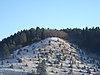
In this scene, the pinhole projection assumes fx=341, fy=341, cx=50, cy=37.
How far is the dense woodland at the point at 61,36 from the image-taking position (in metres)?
131

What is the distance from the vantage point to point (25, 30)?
144000 mm

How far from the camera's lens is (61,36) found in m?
139

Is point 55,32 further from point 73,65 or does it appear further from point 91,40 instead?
point 73,65

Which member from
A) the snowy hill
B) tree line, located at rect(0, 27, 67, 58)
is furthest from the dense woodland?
the snowy hill

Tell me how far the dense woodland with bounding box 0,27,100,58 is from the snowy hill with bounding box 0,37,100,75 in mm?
6223

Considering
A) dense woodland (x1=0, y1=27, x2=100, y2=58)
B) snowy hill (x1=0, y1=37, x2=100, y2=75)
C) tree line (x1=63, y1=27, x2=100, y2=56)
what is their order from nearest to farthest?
snowy hill (x1=0, y1=37, x2=100, y2=75), dense woodland (x1=0, y1=27, x2=100, y2=58), tree line (x1=63, y1=27, x2=100, y2=56)

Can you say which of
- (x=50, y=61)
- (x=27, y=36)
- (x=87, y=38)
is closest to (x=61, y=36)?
(x=87, y=38)

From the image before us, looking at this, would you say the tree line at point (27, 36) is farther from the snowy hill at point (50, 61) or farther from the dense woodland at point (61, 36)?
the snowy hill at point (50, 61)

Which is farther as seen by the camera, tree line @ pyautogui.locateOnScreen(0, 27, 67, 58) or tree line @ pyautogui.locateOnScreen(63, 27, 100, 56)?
tree line @ pyautogui.locateOnScreen(63, 27, 100, 56)

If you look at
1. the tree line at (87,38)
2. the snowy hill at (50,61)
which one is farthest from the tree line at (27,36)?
the snowy hill at (50,61)

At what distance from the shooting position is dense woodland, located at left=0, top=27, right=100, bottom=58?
13138cm

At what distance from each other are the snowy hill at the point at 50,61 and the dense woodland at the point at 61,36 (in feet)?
20.4

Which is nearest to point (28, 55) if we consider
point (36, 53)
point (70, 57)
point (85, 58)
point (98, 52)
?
point (36, 53)

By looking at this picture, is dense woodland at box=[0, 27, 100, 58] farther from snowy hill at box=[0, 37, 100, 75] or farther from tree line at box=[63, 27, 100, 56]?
snowy hill at box=[0, 37, 100, 75]
